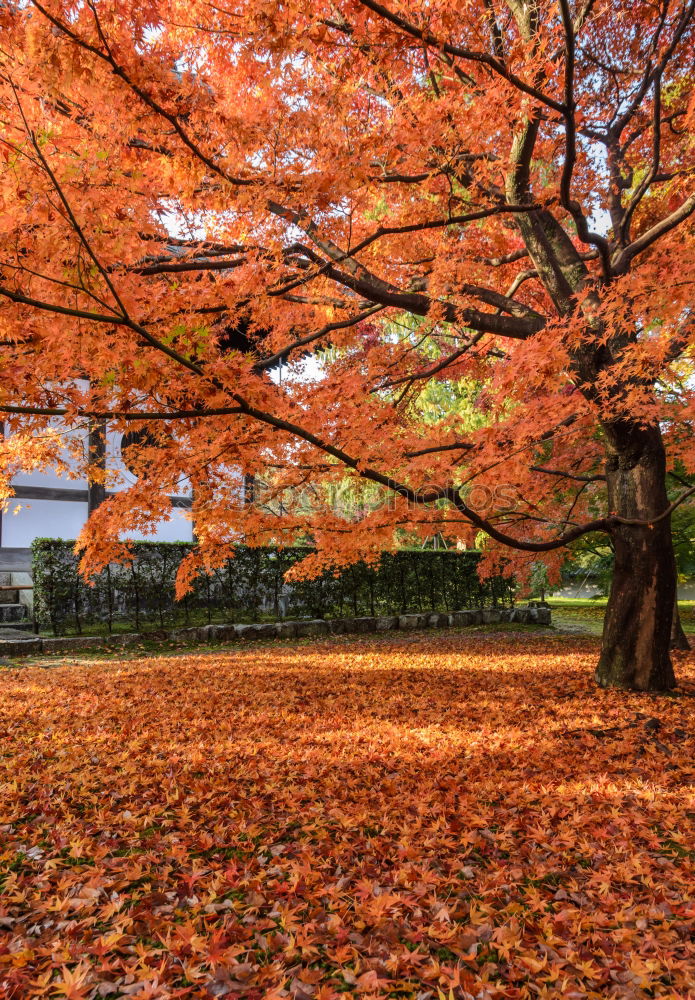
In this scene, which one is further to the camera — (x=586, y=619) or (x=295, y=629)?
(x=586, y=619)

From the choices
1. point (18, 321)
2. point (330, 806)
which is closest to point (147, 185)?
point (18, 321)

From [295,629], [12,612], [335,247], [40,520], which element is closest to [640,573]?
[335,247]

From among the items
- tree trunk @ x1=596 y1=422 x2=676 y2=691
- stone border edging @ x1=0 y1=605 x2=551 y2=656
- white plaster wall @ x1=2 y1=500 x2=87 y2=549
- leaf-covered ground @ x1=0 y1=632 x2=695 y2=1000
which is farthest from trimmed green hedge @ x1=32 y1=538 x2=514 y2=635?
tree trunk @ x1=596 y1=422 x2=676 y2=691

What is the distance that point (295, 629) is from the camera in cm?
1124

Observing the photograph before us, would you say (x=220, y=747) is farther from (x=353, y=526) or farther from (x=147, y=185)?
(x=147, y=185)

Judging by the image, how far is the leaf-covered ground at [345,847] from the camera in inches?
82.9

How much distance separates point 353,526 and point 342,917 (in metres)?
4.02

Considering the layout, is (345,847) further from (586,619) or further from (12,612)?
(586,619)

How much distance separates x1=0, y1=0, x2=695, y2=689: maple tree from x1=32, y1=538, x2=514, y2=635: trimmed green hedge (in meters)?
4.33

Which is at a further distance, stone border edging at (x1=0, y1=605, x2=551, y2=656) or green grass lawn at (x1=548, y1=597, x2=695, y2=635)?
green grass lawn at (x1=548, y1=597, x2=695, y2=635)

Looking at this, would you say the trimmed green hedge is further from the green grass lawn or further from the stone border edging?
the green grass lawn

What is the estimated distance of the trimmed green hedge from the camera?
984 centimetres

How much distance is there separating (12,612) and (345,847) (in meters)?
10.1

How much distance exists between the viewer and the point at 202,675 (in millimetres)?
7176
